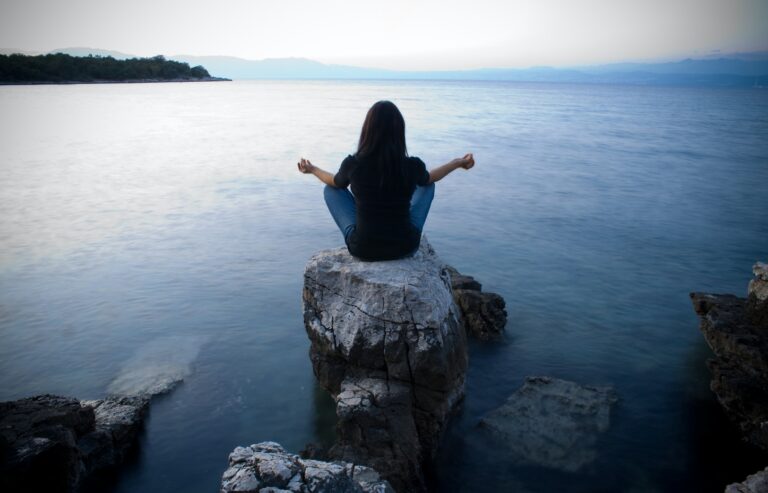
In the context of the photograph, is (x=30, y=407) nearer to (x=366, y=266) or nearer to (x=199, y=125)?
(x=366, y=266)

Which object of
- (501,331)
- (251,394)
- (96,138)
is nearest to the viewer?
(251,394)

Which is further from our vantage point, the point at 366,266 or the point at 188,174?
the point at 188,174

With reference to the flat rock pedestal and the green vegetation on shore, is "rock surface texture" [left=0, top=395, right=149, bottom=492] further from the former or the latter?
the green vegetation on shore

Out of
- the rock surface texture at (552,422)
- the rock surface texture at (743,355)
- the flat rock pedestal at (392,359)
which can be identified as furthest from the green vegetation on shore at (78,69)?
the rock surface texture at (743,355)

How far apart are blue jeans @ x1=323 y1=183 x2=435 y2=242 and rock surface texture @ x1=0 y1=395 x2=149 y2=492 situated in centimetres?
312

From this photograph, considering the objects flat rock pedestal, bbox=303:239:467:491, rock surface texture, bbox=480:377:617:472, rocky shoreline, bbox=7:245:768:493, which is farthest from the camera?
rock surface texture, bbox=480:377:617:472

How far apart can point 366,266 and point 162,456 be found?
2.94 meters

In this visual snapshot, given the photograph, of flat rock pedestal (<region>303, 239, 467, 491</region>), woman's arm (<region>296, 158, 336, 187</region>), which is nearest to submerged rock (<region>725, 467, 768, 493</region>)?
flat rock pedestal (<region>303, 239, 467, 491</region>)

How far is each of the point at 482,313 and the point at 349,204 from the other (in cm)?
306

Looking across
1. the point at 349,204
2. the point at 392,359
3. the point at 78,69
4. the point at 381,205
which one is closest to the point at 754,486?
the point at 392,359

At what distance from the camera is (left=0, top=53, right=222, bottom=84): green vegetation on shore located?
235 feet

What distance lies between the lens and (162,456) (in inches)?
210

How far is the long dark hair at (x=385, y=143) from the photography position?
197 inches

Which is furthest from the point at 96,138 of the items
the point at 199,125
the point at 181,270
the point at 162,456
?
the point at 162,456
